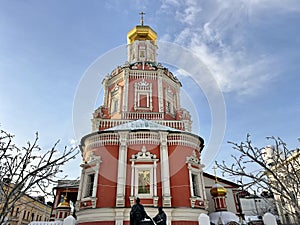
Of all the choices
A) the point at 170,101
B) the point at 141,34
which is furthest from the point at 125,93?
the point at 141,34

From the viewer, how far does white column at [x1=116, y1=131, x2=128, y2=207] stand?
13.8 meters

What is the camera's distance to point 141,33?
2731 centimetres

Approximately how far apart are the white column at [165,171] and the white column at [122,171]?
233 cm

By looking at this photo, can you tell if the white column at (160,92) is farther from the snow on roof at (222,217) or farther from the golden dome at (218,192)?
the snow on roof at (222,217)

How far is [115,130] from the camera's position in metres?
16.0

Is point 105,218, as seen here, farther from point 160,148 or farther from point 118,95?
point 118,95

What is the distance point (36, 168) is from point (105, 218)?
6.25 meters

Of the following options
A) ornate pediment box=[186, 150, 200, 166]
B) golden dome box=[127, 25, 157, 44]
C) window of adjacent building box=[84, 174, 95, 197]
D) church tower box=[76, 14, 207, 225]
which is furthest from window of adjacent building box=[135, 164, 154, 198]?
golden dome box=[127, 25, 157, 44]

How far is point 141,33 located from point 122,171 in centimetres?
A: 1786

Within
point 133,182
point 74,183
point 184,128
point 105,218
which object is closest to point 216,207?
point 184,128

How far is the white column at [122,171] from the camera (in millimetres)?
13773

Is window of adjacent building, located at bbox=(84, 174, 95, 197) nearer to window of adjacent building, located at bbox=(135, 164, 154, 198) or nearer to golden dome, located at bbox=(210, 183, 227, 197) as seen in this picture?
window of adjacent building, located at bbox=(135, 164, 154, 198)

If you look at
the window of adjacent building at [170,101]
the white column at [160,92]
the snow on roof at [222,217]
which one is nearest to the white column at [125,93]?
the white column at [160,92]

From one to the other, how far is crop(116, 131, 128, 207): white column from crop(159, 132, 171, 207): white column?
2.33 metres
